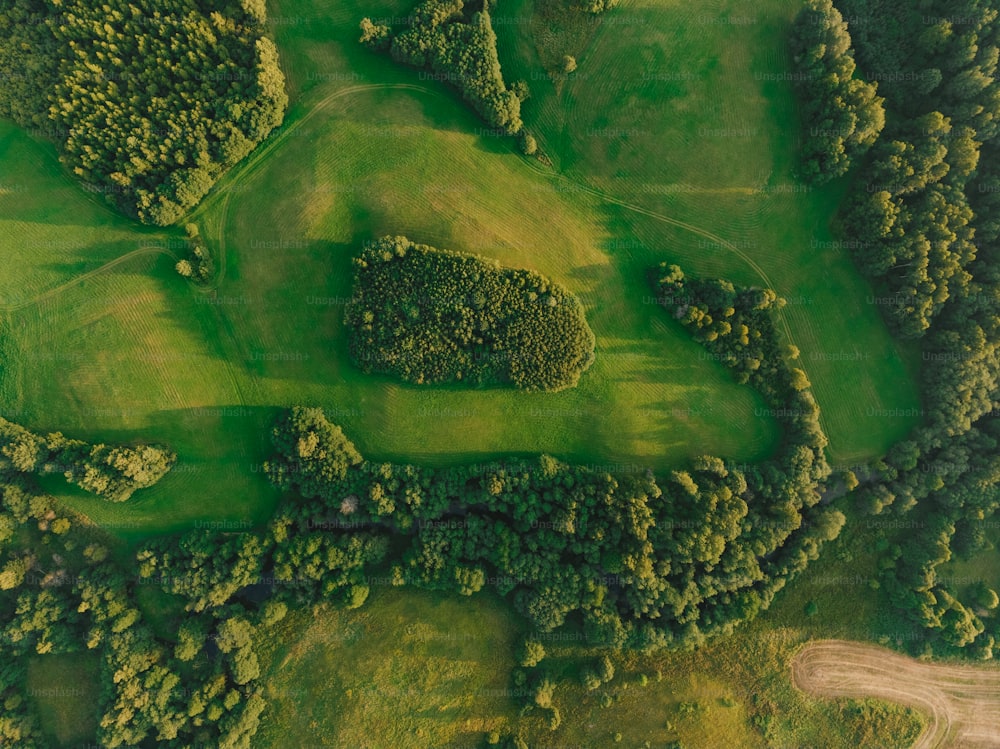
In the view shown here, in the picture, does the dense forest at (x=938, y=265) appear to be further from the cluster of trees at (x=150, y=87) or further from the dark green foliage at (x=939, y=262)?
the cluster of trees at (x=150, y=87)

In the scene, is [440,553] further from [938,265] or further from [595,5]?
[938,265]

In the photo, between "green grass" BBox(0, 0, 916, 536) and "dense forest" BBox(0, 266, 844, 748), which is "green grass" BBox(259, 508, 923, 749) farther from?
"green grass" BBox(0, 0, 916, 536)

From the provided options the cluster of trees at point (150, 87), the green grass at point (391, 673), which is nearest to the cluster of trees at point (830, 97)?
the cluster of trees at point (150, 87)

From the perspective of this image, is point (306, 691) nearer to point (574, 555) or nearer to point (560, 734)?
point (560, 734)

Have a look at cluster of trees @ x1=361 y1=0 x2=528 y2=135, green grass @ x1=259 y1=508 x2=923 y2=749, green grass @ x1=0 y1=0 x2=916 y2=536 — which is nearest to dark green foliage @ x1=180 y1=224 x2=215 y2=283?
green grass @ x1=0 y1=0 x2=916 y2=536

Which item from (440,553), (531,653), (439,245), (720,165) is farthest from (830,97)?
(531,653)
